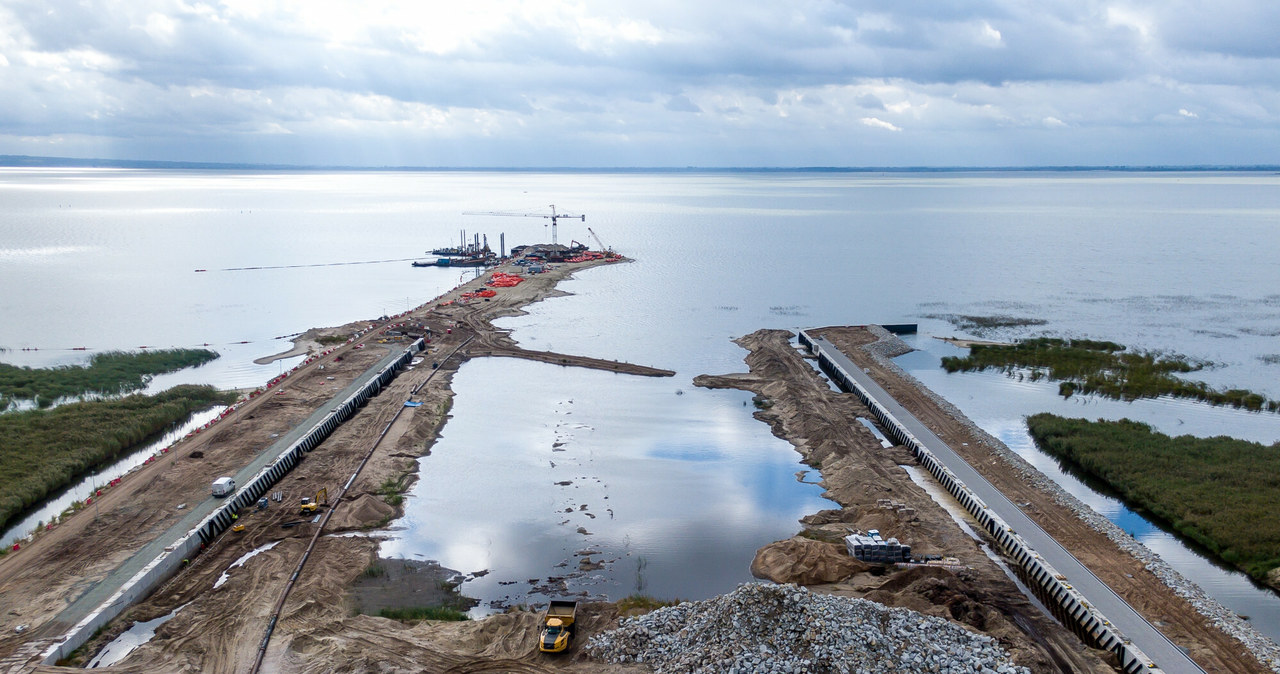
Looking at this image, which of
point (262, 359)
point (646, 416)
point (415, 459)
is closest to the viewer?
point (415, 459)

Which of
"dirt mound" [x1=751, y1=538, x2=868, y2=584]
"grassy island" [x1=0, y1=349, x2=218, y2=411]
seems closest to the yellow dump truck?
"dirt mound" [x1=751, y1=538, x2=868, y2=584]

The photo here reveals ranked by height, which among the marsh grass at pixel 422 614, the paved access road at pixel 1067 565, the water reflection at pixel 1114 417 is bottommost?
the water reflection at pixel 1114 417

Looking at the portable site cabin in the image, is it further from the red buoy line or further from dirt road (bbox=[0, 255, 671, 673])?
the red buoy line

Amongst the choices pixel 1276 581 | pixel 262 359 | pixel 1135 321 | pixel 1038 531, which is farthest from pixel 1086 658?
pixel 1135 321

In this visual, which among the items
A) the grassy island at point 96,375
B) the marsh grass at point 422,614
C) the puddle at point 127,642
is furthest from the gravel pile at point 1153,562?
the grassy island at point 96,375

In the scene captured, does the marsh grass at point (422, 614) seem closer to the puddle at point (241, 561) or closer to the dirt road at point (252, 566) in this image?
the dirt road at point (252, 566)

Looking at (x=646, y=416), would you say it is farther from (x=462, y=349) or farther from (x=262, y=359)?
(x=262, y=359)
